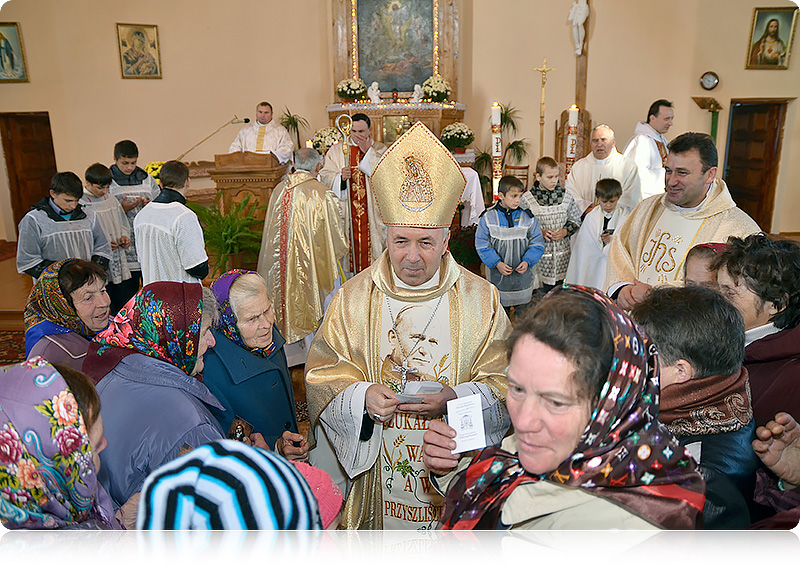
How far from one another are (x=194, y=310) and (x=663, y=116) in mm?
6547

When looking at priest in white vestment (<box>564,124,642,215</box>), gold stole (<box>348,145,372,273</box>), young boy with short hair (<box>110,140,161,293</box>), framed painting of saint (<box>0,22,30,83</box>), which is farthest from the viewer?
framed painting of saint (<box>0,22,30,83</box>)

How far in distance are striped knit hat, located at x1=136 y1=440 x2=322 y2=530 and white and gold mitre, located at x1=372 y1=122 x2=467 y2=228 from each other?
1587 mm

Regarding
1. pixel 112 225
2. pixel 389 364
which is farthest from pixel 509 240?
pixel 112 225

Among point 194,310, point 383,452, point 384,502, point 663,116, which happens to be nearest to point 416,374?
point 383,452

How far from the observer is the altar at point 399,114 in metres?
10.8

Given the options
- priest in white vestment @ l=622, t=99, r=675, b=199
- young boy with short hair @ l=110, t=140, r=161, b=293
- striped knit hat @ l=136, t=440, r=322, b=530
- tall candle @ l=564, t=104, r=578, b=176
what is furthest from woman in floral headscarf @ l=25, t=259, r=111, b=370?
priest in white vestment @ l=622, t=99, r=675, b=199

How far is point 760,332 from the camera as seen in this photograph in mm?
1926

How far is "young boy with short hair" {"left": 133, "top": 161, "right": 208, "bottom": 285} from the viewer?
4566 mm

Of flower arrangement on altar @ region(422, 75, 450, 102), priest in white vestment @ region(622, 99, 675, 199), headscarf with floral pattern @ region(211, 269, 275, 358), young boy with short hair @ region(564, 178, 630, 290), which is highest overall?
flower arrangement on altar @ region(422, 75, 450, 102)

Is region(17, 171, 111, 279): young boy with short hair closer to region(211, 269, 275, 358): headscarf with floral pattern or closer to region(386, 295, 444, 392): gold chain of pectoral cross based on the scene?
region(211, 269, 275, 358): headscarf with floral pattern

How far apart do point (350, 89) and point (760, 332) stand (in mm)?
9832

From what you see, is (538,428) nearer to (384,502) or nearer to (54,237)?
(384,502)

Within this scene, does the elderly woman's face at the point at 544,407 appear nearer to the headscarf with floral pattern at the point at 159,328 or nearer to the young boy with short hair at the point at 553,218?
the headscarf with floral pattern at the point at 159,328

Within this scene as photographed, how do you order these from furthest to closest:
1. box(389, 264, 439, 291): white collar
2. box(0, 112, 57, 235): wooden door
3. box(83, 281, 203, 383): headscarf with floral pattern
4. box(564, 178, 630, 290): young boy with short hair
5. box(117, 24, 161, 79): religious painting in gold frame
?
1. box(0, 112, 57, 235): wooden door
2. box(117, 24, 161, 79): religious painting in gold frame
3. box(564, 178, 630, 290): young boy with short hair
4. box(389, 264, 439, 291): white collar
5. box(83, 281, 203, 383): headscarf with floral pattern
